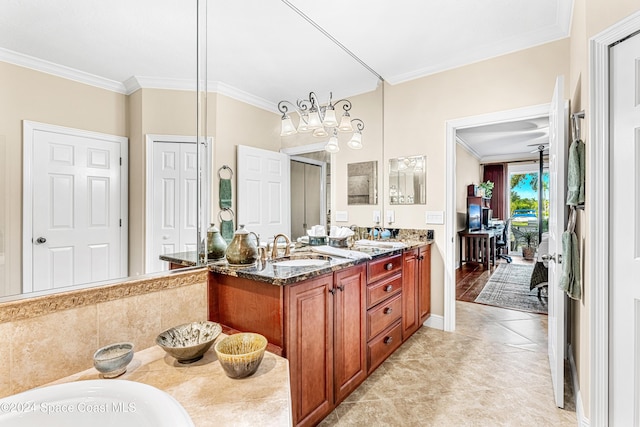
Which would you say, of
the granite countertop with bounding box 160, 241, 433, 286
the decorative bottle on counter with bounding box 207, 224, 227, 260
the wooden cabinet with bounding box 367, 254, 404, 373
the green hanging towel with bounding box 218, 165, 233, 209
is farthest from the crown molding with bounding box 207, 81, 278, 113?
the wooden cabinet with bounding box 367, 254, 404, 373

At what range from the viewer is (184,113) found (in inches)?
64.1

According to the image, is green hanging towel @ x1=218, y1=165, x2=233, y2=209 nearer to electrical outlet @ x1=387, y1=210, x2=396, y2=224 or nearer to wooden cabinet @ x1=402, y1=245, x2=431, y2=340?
wooden cabinet @ x1=402, y1=245, x2=431, y2=340

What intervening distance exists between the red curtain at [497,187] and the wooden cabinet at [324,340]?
24.6 ft

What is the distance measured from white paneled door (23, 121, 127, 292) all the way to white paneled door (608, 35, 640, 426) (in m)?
2.13

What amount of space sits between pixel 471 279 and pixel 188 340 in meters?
4.95

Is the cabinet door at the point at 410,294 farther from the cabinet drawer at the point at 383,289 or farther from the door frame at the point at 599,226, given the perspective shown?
the door frame at the point at 599,226

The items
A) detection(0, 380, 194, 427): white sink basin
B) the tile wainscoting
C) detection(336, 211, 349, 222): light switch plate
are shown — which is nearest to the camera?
detection(0, 380, 194, 427): white sink basin

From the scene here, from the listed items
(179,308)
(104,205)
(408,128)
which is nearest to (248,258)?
(179,308)

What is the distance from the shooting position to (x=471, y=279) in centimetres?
508

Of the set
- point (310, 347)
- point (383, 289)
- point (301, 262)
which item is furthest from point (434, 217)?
point (310, 347)

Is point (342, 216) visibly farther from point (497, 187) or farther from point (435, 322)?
point (497, 187)

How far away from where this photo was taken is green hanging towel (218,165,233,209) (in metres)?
1.84

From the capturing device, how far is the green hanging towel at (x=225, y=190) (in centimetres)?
184

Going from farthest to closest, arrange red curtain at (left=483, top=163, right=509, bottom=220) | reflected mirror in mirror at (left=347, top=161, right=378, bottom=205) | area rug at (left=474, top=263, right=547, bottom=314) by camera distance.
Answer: red curtain at (left=483, top=163, right=509, bottom=220) → area rug at (left=474, top=263, right=547, bottom=314) → reflected mirror in mirror at (left=347, top=161, right=378, bottom=205)
